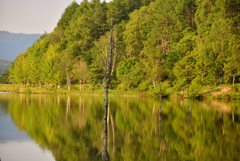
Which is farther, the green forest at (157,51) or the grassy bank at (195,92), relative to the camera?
the green forest at (157,51)

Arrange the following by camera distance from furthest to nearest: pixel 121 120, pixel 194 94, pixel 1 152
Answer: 1. pixel 194 94
2. pixel 121 120
3. pixel 1 152

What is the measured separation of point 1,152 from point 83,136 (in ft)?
18.7

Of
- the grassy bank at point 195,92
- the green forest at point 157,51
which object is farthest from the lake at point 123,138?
the green forest at point 157,51

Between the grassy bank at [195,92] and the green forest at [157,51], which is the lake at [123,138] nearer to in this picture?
the grassy bank at [195,92]

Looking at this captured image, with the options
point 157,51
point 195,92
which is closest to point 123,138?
point 195,92

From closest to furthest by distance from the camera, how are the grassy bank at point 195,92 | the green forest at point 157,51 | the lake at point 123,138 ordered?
1. the lake at point 123,138
2. the grassy bank at point 195,92
3. the green forest at point 157,51

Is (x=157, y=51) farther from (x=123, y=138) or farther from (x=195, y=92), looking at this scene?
(x=123, y=138)

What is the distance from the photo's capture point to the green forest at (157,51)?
5659 cm

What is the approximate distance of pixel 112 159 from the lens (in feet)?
46.9

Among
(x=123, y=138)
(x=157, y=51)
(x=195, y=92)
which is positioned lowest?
(x=123, y=138)

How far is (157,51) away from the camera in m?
64.2

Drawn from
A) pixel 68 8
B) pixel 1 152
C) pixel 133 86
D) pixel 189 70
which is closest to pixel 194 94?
pixel 189 70

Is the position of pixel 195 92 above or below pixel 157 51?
below

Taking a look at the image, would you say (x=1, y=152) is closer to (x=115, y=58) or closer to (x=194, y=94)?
(x=194, y=94)
